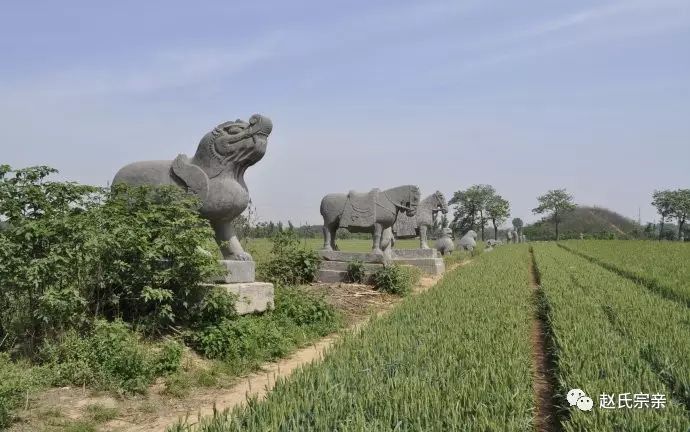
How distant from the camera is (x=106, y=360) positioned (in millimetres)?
4883

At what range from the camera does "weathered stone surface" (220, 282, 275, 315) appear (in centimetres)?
693

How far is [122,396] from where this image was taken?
181 inches

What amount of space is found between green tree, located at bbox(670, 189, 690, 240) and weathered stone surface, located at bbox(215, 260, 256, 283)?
Answer: 8022 centimetres

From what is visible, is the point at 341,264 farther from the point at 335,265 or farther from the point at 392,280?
the point at 392,280

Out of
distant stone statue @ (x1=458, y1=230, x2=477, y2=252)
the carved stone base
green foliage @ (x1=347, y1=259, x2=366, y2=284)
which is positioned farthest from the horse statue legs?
A: distant stone statue @ (x1=458, y1=230, x2=477, y2=252)

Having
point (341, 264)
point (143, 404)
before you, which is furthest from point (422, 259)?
point (143, 404)

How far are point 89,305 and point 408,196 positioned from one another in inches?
394

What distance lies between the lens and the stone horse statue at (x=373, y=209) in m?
14.4

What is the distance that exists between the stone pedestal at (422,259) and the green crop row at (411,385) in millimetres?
10973

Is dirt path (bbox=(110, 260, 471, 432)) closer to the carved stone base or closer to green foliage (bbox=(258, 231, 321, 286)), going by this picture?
green foliage (bbox=(258, 231, 321, 286))

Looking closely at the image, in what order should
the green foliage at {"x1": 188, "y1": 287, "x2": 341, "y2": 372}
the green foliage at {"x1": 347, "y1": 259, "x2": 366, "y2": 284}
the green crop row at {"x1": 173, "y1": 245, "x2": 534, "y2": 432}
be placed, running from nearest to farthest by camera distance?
1. the green crop row at {"x1": 173, "y1": 245, "x2": 534, "y2": 432}
2. the green foliage at {"x1": 188, "y1": 287, "x2": 341, "y2": 372}
3. the green foliage at {"x1": 347, "y1": 259, "x2": 366, "y2": 284}

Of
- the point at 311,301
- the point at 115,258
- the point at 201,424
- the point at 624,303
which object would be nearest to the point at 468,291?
the point at 624,303

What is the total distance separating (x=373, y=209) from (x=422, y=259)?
448cm

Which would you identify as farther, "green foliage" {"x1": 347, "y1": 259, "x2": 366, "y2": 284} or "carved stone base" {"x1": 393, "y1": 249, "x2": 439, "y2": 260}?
"carved stone base" {"x1": 393, "y1": 249, "x2": 439, "y2": 260}
